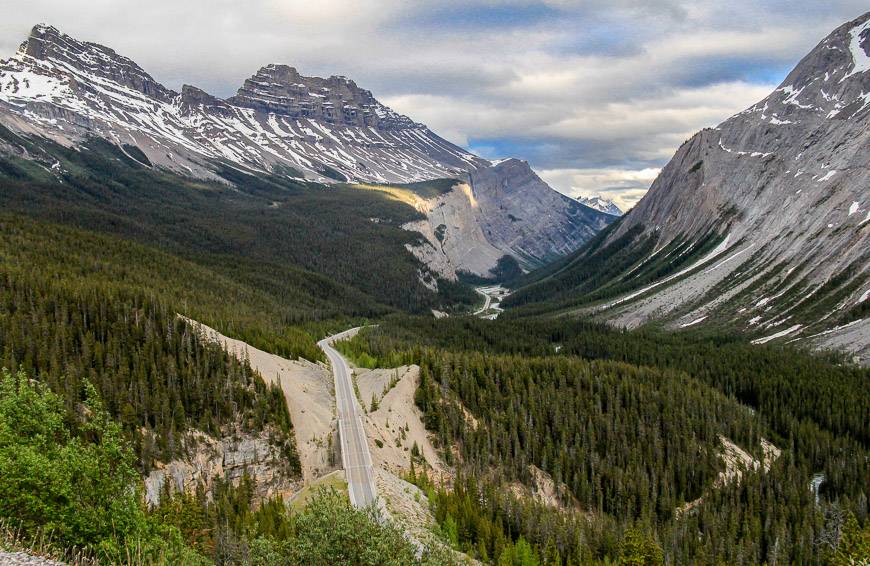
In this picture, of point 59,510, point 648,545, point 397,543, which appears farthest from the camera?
point 648,545

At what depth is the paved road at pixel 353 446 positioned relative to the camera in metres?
51.5

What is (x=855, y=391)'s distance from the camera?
337 ft

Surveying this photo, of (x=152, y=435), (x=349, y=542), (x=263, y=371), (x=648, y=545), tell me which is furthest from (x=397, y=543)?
(x=263, y=371)

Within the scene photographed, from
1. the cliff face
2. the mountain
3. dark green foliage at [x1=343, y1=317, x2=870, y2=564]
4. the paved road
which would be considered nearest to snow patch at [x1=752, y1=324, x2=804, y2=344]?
the mountain

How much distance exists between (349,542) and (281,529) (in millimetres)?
17020

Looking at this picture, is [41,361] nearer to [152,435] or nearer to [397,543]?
[152,435]

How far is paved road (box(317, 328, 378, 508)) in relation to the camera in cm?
5150

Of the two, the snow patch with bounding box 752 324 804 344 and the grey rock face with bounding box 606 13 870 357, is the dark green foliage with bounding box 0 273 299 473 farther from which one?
the grey rock face with bounding box 606 13 870 357

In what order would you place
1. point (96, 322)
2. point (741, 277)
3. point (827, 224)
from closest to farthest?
1. point (96, 322)
2. point (827, 224)
3. point (741, 277)

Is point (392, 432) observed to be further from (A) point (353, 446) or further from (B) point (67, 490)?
(B) point (67, 490)

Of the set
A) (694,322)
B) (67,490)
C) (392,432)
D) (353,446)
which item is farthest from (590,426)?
(694,322)

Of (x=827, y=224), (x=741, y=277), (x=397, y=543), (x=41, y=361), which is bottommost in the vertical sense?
(x=41, y=361)

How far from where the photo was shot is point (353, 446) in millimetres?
62094

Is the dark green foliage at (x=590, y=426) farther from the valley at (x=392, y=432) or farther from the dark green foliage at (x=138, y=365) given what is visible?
the dark green foliage at (x=138, y=365)
